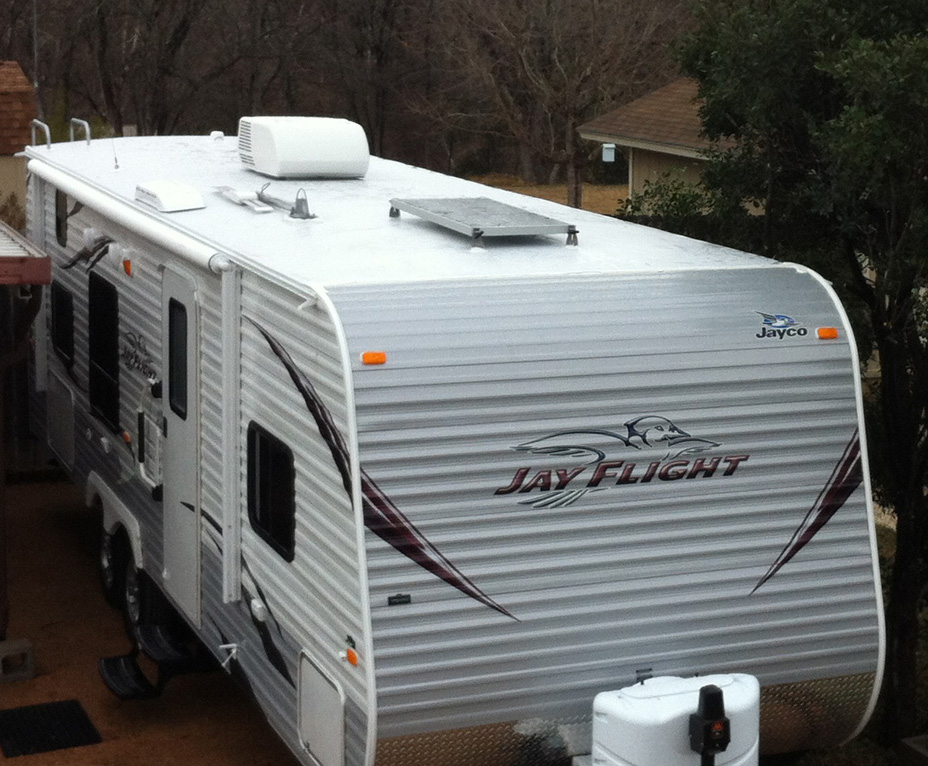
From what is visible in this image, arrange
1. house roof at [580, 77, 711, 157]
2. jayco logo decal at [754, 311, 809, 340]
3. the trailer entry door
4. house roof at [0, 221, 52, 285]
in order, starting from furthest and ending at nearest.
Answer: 1. house roof at [580, 77, 711, 157]
2. house roof at [0, 221, 52, 285]
3. the trailer entry door
4. jayco logo decal at [754, 311, 809, 340]

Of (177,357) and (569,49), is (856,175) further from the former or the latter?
(569,49)

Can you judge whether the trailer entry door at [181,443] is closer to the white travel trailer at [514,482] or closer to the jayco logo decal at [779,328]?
the white travel trailer at [514,482]

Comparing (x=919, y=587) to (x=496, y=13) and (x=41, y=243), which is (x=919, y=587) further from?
(x=496, y=13)

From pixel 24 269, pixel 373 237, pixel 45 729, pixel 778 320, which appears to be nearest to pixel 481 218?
pixel 373 237

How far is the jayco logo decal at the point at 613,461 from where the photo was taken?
5.27m

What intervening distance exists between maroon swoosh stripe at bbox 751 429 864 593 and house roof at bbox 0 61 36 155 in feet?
43.0

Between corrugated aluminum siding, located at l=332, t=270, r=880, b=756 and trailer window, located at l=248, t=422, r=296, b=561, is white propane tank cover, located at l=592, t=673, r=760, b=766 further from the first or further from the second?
trailer window, located at l=248, t=422, r=296, b=561

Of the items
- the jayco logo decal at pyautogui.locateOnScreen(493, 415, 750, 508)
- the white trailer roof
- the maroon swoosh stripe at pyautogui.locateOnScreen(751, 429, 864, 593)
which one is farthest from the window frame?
the maroon swoosh stripe at pyautogui.locateOnScreen(751, 429, 864, 593)

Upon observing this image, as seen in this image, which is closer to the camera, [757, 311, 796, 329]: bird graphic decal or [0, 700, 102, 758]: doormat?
[757, 311, 796, 329]: bird graphic decal

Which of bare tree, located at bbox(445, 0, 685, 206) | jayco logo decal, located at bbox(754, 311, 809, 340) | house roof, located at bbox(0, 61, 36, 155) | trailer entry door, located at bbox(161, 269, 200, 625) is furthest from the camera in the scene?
bare tree, located at bbox(445, 0, 685, 206)

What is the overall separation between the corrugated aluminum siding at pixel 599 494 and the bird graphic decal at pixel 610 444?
0.06 ft

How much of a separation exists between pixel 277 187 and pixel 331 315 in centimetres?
309

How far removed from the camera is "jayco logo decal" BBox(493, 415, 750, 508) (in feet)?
17.3

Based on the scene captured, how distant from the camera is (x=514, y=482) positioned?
5.24 metres
